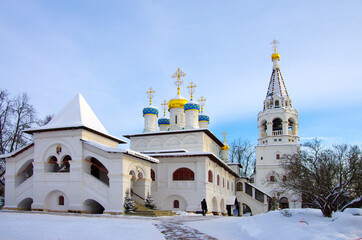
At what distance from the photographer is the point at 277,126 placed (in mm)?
41719

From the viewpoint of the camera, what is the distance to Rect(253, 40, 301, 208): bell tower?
39.8 m

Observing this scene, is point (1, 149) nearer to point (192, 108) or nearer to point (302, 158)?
point (192, 108)

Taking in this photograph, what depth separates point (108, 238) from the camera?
828cm

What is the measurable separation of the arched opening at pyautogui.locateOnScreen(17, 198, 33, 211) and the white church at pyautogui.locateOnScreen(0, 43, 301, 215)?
0.18 ft

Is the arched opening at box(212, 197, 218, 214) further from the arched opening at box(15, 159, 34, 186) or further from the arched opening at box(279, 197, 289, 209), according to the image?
the arched opening at box(279, 197, 289, 209)

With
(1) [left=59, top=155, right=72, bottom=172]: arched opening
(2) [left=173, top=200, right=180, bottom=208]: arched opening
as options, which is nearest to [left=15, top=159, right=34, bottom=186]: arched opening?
(1) [left=59, top=155, right=72, bottom=172]: arched opening

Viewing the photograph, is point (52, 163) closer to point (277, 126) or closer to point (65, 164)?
point (65, 164)

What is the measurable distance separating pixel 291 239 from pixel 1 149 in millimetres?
22778

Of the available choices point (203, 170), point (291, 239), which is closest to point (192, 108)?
point (203, 170)

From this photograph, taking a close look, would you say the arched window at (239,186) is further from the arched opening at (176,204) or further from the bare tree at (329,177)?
the bare tree at (329,177)

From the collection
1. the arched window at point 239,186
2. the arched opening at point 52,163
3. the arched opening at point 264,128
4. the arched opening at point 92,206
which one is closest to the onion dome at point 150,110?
the arched opening at point 52,163

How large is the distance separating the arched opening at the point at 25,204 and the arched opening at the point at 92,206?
4.53 metres

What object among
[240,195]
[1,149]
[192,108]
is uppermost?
[192,108]

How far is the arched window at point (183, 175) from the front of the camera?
2509cm
